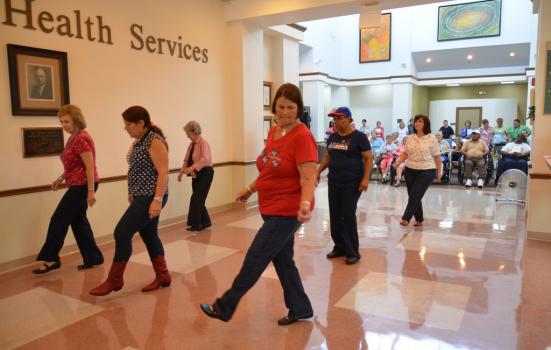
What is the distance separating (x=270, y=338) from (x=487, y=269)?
226cm

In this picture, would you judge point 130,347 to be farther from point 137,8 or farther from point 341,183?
point 137,8

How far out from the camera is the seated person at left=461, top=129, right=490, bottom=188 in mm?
8547

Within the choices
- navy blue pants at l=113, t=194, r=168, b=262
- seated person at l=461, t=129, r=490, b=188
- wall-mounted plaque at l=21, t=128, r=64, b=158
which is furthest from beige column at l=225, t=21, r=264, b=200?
seated person at l=461, t=129, r=490, b=188

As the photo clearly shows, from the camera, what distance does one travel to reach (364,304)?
305cm

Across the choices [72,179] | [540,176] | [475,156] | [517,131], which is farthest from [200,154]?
[517,131]

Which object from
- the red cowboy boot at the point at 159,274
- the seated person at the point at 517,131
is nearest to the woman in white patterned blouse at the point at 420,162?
the red cowboy boot at the point at 159,274

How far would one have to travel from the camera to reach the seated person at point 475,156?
336 inches

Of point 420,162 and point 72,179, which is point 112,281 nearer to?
point 72,179

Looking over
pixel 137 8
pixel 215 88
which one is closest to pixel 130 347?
pixel 137 8

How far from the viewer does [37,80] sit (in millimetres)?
4008

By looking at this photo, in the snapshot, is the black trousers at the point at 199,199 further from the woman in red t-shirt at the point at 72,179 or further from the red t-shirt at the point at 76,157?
the red t-shirt at the point at 76,157

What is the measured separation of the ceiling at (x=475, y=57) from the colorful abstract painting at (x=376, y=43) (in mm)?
1139

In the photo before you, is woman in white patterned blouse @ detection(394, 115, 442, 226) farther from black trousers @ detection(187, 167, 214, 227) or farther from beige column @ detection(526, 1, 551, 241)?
black trousers @ detection(187, 167, 214, 227)

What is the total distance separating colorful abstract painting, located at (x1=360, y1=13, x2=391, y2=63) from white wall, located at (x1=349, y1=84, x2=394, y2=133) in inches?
71.7
